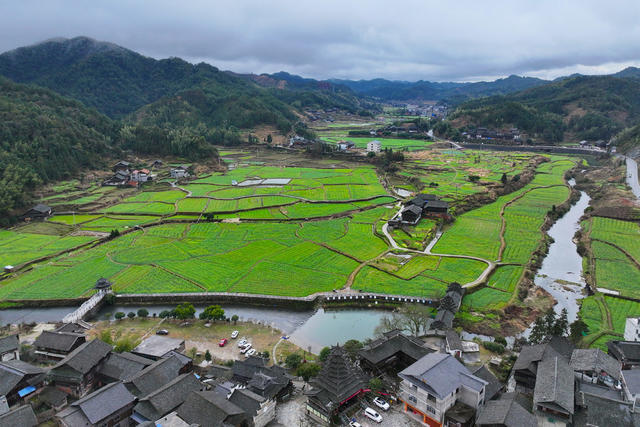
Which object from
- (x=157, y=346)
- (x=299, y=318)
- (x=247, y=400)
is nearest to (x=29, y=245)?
(x=157, y=346)

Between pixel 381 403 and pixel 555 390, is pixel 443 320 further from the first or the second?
pixel 381 403

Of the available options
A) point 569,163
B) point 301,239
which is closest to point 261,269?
point 301,239

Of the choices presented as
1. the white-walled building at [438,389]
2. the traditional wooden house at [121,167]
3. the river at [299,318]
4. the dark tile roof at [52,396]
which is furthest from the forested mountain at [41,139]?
the white-walled building at [438,389]

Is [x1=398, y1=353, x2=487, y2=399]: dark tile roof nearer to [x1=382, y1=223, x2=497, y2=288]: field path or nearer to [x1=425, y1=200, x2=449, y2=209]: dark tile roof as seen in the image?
[x1=382, y1=223, x2=497, y2=288]: field path

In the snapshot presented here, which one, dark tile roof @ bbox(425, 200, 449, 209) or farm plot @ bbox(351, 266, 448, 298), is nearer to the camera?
farm plot @ bbox(351, 266, 448, 298)

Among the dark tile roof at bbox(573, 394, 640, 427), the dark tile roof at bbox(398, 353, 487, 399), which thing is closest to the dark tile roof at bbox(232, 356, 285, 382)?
the dark tile roof at bbox(398, 353, 487, 399)

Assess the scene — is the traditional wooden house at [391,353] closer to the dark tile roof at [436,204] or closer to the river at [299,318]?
the river at [299,318]
